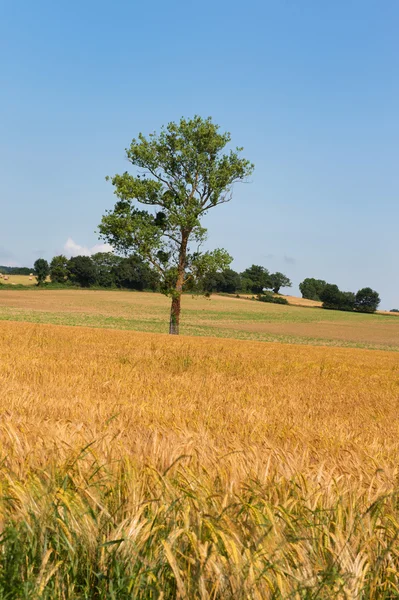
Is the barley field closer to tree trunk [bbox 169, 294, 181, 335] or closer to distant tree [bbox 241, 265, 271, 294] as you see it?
tree trunk [bbox 169, 294, 181, 335]

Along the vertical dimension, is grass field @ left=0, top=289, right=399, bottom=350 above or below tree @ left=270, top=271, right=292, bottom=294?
below

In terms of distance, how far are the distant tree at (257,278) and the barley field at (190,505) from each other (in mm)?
139536

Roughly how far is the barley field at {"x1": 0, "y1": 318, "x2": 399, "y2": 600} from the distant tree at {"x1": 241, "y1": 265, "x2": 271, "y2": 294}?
13954 cm

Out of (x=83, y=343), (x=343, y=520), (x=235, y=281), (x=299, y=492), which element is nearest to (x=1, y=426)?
(x=299, y=492)

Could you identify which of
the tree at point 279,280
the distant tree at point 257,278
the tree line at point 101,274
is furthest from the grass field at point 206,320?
the tree at point 279,280

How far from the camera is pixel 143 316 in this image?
59.6 meters

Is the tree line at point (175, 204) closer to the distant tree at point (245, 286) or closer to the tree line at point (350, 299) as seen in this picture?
the tree line at point (350, 299)

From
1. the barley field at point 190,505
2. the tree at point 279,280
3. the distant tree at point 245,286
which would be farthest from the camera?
the tree at point 279,280

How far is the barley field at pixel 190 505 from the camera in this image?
1.66 meters

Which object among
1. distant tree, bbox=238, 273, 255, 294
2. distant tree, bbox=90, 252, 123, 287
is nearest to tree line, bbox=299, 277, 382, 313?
distant tree, bbox=238, 273, 255, 294

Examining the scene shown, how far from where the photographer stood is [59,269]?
421 ft

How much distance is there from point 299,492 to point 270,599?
699mm

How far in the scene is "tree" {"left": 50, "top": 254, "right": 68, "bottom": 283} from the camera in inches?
5012

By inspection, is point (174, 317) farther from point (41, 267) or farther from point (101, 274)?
point (41, 267)
